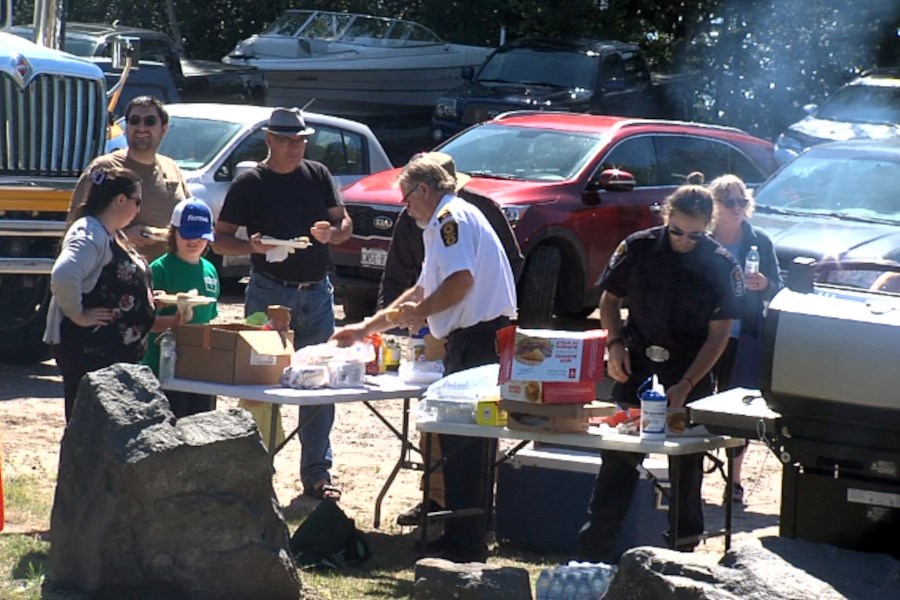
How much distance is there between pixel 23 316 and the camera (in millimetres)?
10875

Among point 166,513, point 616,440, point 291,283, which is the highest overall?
point 291,283

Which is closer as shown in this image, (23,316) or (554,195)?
(23,316)

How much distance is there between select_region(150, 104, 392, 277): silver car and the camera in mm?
13305

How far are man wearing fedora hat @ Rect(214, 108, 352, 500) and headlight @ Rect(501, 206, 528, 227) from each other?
415 cm

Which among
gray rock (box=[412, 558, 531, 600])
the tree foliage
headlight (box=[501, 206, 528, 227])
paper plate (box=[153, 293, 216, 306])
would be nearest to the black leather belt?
paper plate (box=[153, 293, 216, 306])

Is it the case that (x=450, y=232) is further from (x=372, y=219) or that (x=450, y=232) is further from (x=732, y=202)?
(x=372, y=219)

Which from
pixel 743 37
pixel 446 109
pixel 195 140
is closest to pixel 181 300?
pixel 195 140

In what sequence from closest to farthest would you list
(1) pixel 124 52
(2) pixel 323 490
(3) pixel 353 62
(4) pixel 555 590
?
(4) pixel 555 590 → (2) pixel 323 490 → (1) pixel 124 52 → (3) pixel 353 62

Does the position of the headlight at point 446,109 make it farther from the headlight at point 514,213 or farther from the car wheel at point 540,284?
the headlight at point 514,213

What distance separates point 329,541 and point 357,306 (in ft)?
20.7

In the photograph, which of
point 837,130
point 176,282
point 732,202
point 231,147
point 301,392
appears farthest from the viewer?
point 837,130

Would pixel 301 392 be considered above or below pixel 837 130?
below

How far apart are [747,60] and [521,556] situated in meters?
18.2

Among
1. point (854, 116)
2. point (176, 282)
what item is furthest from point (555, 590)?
point (854, 116)
